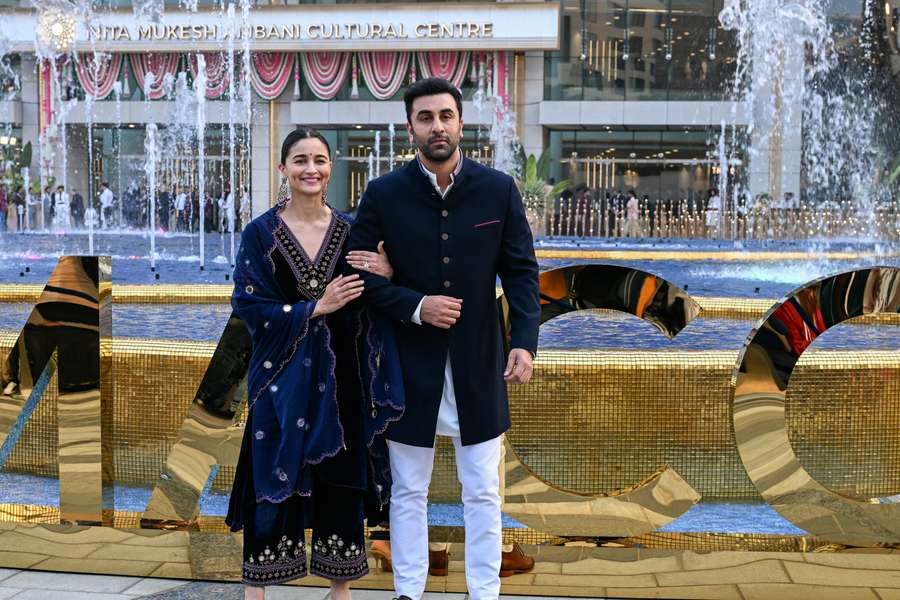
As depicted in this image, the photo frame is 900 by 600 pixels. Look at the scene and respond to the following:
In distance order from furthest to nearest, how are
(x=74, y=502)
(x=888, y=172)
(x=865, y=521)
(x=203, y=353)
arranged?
(x=888, y=172) → (x=203, y=353) → (x=74, y=502) → (x=865, y=521)

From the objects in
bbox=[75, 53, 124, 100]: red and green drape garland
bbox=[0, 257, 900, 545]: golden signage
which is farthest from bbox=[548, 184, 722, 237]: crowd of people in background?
bbox=[0, 257, 900, 545]: golden signage

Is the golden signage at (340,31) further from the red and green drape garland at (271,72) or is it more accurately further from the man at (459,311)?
the man at (459,311)

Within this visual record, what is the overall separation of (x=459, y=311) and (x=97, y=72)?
30.1m

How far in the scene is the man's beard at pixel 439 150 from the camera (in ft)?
10.2

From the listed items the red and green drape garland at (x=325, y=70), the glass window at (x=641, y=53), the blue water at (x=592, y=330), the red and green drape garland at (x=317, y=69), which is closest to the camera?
the blue water at (x=592, y=330)

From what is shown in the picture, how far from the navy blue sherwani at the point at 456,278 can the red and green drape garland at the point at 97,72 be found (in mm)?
29527

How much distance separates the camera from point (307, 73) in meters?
30.4

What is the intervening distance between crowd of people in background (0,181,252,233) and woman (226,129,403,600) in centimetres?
2651

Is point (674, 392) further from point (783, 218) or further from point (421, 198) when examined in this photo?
point (783, 218)

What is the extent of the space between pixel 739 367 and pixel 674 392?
2.18ft

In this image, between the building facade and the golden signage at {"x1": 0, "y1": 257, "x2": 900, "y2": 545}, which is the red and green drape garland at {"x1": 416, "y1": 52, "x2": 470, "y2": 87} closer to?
the building facade

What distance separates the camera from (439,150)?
309cm

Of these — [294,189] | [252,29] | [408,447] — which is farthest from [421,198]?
[252,29]

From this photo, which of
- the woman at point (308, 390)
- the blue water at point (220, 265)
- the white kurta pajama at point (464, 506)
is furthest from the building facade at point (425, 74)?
the white kurta pajama at point (464, 506)
